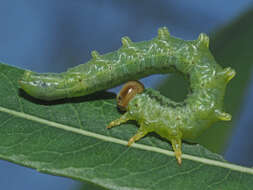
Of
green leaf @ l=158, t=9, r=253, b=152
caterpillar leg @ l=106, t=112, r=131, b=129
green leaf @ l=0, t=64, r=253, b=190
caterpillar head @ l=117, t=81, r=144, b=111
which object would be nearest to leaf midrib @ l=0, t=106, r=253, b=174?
green leaf @ l=0, t=64, r=253, b=190

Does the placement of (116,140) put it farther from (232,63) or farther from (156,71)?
(232,63)

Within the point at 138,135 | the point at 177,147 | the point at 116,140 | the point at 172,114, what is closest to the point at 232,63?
the point at 172,114

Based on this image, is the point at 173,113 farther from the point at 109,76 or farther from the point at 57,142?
the point at 57,142

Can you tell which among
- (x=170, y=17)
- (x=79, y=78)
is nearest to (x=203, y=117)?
(x=79, y=78)

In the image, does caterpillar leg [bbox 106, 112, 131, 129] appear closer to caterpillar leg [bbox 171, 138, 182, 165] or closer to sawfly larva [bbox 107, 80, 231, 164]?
sawfly larva [bbox 107, 80, 231, 164]

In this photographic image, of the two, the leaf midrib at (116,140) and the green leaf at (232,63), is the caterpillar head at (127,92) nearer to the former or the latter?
the leaf midrib at (116,140)
